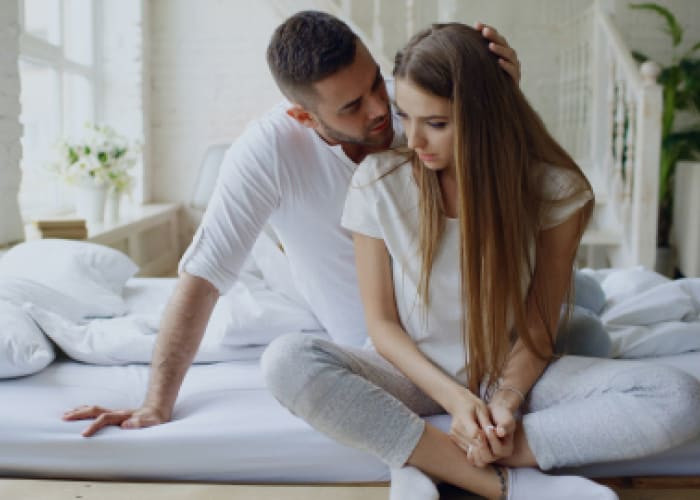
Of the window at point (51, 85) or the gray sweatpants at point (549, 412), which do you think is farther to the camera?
the window at point (51, 85)

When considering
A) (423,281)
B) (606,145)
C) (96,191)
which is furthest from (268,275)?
(606,145)

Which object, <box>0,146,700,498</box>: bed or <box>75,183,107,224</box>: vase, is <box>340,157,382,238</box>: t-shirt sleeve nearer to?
<box>0,146,700,498</box>: bed

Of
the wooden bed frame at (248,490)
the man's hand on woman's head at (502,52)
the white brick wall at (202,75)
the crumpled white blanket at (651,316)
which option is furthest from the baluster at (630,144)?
the wooden bed frame at (248,490)

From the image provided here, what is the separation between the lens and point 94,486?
1.34 metres

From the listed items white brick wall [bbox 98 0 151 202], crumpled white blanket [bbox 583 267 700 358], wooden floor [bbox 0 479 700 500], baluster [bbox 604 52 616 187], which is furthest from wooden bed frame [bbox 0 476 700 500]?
white brick wall [bbox 98 0 151 202]

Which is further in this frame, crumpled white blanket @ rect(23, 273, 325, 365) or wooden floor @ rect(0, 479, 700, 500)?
crumpled white blanket @ rect(23, 273, 325, 365)

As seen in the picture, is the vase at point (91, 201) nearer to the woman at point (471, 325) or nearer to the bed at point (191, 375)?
the bed at point (191, 375)

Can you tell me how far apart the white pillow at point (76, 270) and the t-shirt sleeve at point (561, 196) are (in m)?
1.26

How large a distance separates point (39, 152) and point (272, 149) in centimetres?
253

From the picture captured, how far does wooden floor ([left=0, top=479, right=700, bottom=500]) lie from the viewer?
4.25ft

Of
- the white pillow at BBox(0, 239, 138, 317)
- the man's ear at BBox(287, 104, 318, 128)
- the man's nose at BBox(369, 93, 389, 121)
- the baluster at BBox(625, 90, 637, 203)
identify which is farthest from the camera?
the baluster at BBox(625, 90, 637, 203)

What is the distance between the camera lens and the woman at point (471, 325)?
1276mm

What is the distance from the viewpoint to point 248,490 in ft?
4.40

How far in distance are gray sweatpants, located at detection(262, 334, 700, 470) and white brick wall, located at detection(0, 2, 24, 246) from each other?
1.84 m
